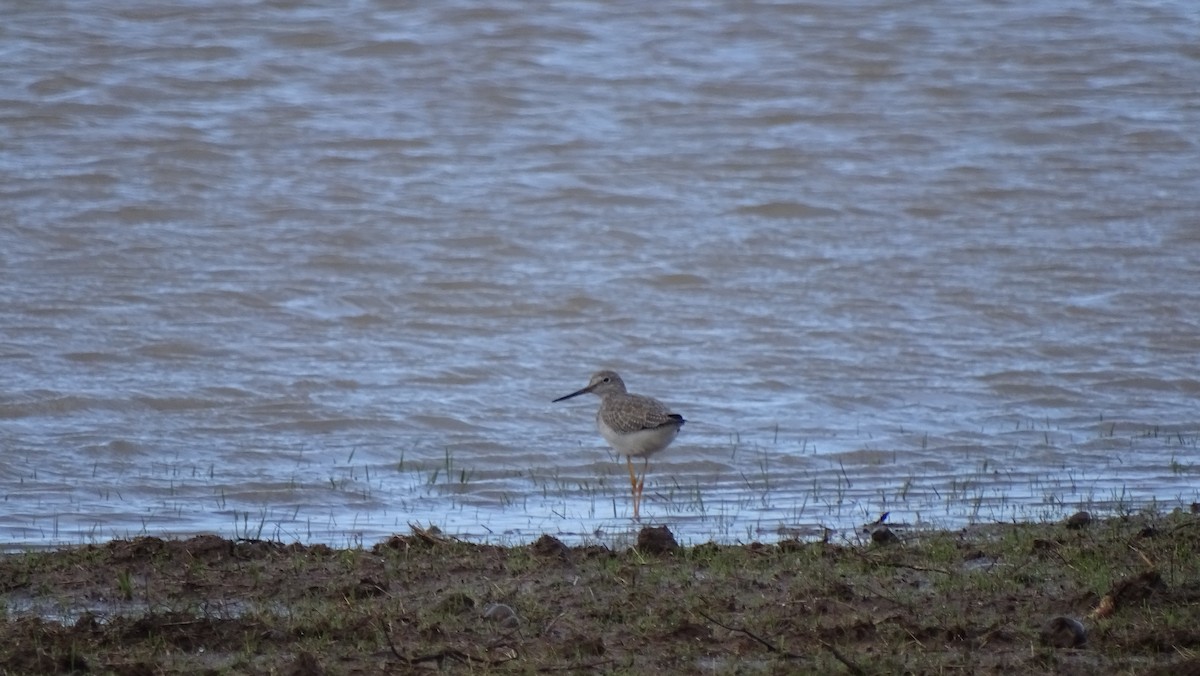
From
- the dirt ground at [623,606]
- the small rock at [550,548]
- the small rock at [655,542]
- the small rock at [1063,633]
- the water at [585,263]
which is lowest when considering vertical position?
the water at [585,263]

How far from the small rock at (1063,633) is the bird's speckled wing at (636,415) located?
14.1 feet

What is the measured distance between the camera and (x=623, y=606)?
5012mm

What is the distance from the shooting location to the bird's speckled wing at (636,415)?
870cm

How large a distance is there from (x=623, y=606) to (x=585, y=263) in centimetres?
970

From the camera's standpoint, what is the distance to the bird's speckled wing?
8695 mm

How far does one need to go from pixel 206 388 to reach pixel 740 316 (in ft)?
15.5

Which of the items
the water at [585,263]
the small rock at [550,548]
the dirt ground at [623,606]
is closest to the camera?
the dirt ground at [623,606]

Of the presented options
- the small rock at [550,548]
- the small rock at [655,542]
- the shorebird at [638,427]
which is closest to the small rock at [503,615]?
the small rock at [550,548]

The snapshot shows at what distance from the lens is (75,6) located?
19.3m

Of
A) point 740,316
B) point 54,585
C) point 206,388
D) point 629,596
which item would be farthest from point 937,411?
point 54,585

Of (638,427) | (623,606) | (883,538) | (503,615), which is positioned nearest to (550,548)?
(623,606)

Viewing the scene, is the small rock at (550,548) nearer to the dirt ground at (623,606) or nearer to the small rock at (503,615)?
the dirt ground at (623,606)

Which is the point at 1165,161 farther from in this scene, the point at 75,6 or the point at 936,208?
the point at 75,6

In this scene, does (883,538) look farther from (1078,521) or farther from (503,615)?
(503,615)
